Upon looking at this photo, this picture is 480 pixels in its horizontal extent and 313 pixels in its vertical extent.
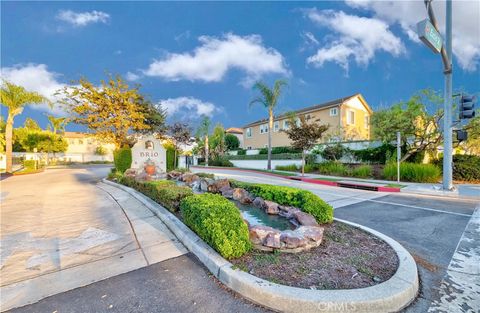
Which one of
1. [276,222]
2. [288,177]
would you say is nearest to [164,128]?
[288,177]

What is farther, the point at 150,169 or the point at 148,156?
the point at 148,156

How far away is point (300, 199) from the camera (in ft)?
17.4

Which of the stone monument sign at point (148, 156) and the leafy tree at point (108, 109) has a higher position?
the leafy tree at point (108, 109)

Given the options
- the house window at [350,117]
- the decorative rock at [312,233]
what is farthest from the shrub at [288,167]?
the decorative rock at [312,233]

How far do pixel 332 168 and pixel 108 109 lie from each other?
A: 1662 centimetres

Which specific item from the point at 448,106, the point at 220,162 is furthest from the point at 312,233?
the point at 220,162

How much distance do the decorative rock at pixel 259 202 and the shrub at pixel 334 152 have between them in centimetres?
1408

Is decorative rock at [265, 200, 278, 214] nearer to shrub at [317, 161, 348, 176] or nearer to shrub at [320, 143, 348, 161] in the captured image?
shrub at [317, 161, 348, 176]

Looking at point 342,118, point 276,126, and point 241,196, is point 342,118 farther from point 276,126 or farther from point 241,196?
point 241,196

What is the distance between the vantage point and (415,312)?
226cm

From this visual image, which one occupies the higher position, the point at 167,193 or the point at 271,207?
the point at 167,193

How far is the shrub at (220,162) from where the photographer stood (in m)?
29.5

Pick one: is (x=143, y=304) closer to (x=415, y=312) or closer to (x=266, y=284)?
(x=266, y=284)

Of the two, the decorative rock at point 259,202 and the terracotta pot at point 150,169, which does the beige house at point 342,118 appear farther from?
the decorative rock at point 259,202
